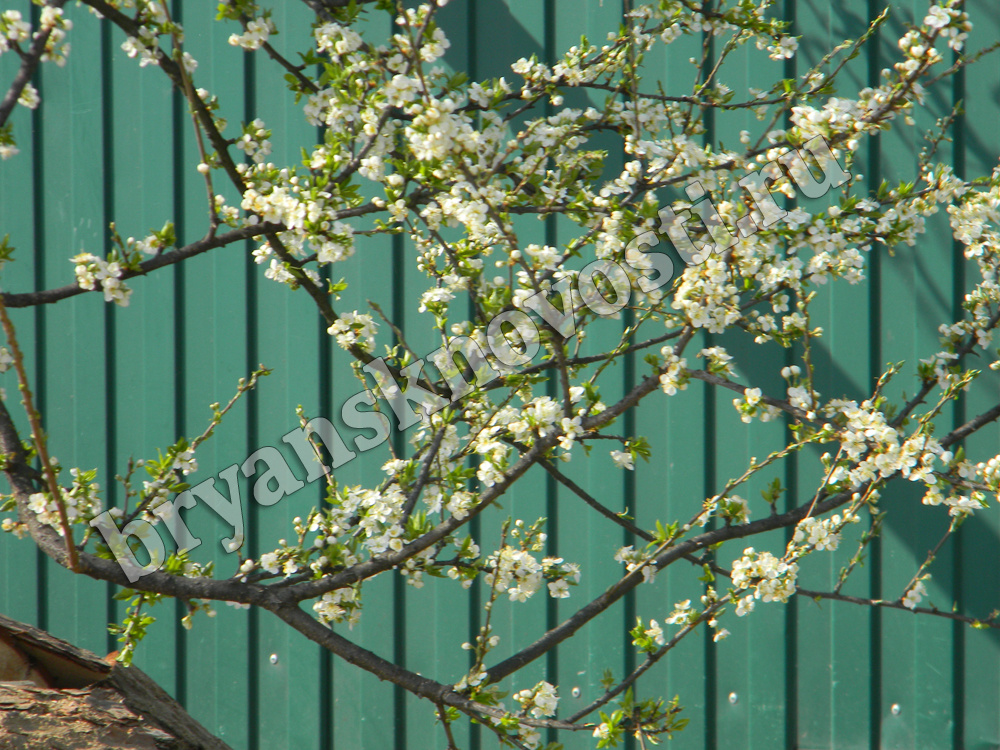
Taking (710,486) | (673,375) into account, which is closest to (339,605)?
(673,375)

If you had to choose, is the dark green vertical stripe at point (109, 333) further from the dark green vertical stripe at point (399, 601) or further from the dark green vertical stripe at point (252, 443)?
the dark green vertical stripe at point (399, 601)

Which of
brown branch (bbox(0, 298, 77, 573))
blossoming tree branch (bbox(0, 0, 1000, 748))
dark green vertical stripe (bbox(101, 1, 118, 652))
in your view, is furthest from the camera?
dark green vertical stripe (bbox(101, 1, 118, 652))

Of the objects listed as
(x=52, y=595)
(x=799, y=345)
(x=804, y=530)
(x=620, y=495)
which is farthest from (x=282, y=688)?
(x=799, y=345)

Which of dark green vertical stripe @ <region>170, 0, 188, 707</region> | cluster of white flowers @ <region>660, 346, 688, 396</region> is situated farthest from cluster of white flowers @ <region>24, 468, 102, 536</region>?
dark green vertical stripe @ <region>170, 0, 188, 707</region>

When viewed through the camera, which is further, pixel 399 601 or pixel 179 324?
pixel 179 324

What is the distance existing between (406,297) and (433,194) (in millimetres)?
1233

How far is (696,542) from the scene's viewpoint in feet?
5.40

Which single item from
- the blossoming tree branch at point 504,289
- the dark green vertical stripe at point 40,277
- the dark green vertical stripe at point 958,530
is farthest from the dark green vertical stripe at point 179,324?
the dark green vertical stripe at point 958,530

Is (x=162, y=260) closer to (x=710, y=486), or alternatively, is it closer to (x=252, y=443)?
(x=252, y=443)

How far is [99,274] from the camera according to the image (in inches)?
56.5

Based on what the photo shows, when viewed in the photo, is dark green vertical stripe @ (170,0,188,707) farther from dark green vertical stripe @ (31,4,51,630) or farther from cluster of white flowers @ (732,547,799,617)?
cluster of white flowers @ (732,547,799,617)

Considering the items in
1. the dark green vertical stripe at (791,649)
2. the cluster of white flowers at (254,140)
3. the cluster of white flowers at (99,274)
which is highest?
the cluster of white flowers at (254,140)

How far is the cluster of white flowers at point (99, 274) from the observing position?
4.67ft

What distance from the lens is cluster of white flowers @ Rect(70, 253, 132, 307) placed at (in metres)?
1.42
